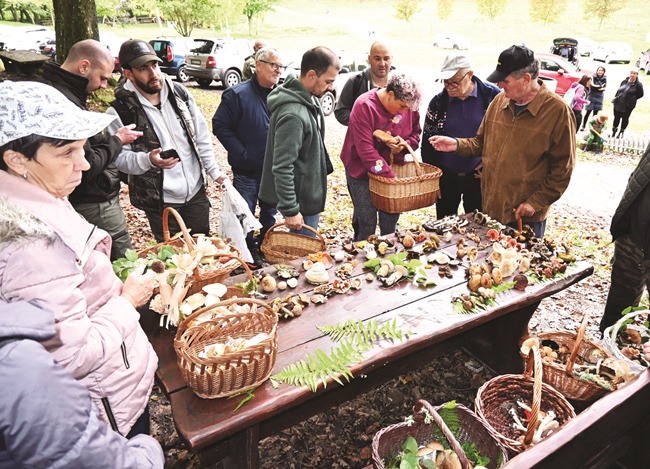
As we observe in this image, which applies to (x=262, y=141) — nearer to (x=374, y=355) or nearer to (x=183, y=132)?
(x=183, y=132)

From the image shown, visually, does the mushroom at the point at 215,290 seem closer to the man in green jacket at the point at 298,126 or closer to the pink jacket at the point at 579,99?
the man in green jacket at the point at 298,126

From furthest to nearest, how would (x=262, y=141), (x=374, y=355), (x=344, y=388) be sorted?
(x=262, y=141), (x=344, y=388), (x=374, y=355)

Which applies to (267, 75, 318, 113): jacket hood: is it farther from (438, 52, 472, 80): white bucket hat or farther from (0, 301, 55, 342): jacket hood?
(0, 301, 55, 342): jacket hood

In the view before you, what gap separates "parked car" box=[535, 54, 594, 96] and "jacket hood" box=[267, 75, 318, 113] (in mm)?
14777

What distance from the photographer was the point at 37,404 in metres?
0.97

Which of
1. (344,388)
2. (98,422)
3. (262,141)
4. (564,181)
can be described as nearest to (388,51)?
(262,141)

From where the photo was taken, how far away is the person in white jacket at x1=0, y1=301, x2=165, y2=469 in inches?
37.2

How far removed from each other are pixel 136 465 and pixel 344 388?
1.51 metres

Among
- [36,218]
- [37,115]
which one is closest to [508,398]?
[36,218]

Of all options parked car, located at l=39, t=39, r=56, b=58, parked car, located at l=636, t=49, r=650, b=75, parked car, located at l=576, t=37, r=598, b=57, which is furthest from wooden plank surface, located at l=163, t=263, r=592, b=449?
parked car, located at l=576, t=37, r=598, b=57

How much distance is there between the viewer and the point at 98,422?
1131mm

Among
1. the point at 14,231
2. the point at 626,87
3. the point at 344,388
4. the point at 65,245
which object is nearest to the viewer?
the point at 14,231

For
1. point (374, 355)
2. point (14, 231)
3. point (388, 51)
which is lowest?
point (374, 355)

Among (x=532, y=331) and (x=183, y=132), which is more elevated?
(x=183, y=132)
